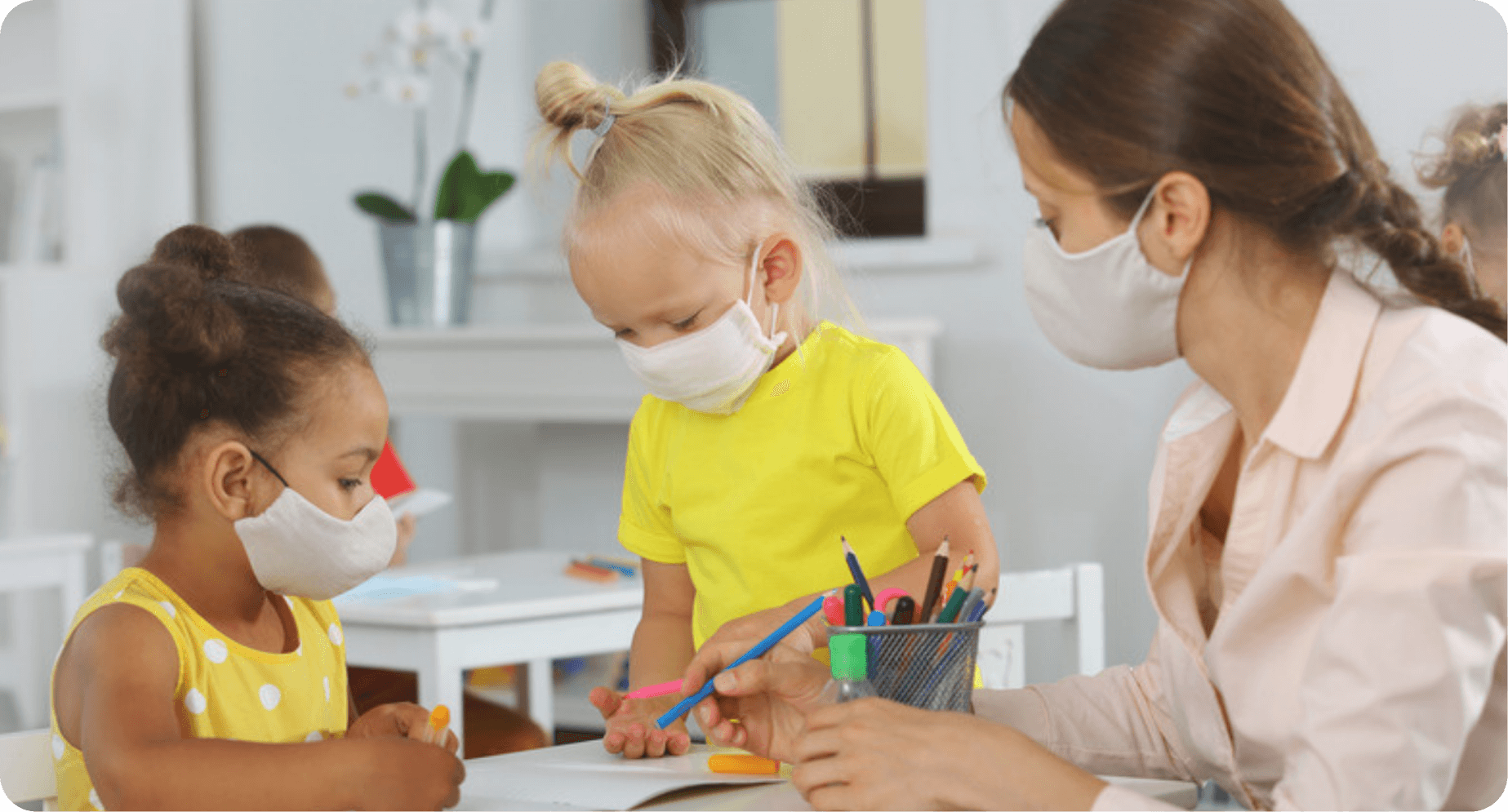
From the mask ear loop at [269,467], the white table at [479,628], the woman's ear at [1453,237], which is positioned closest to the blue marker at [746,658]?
the mask ear loop at [269,467]

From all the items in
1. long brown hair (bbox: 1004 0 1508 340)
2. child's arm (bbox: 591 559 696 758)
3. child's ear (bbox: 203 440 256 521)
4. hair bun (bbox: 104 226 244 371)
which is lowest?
Result: child's arm (bbox: 591 559 696 758)

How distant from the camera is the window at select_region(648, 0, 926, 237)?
3438 millimetres

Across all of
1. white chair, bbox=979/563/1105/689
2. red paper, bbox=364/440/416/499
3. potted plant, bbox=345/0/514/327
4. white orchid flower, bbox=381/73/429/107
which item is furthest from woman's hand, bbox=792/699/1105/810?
white orchid flower, bbox=381/73/429/107

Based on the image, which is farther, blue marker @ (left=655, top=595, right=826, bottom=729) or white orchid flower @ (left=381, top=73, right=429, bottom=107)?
white orchid flower @ (left=381, top=73, right=429, bottom=107)

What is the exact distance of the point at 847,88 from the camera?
3510 mm

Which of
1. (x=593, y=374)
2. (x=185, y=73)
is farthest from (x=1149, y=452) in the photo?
(x=185, y=73)

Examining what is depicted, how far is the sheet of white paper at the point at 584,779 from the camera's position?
3.39 ft

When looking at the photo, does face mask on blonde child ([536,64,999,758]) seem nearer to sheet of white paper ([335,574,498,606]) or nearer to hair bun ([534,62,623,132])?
hair bun ([534,62,623,132])

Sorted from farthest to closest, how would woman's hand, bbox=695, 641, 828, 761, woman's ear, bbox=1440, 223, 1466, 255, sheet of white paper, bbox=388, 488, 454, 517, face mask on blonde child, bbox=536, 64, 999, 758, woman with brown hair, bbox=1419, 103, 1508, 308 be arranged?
1. sheet of white paper, bbox=388, 488, 454, 517
2. woman with brown hair, bbox=1419, 103, 1508, 308
3. woman's ear, bbox=1440, 223, 1466, 255
4. face mask on blonde child, bbox=536, 64, 999, 758
5. woman's hand, bbox=695, 641, 828, 761

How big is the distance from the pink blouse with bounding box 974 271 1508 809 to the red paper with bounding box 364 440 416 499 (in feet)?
4.59

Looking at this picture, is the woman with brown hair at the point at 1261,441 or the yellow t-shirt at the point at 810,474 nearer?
the woman with brown hair at the point at 1261,441

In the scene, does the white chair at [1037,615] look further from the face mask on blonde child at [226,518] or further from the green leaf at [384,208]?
the green leaf at [384,208]

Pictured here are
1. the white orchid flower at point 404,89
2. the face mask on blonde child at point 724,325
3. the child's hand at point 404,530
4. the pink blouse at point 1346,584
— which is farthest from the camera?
the white orchid flower at point 404,89

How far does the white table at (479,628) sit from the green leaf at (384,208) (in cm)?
159
